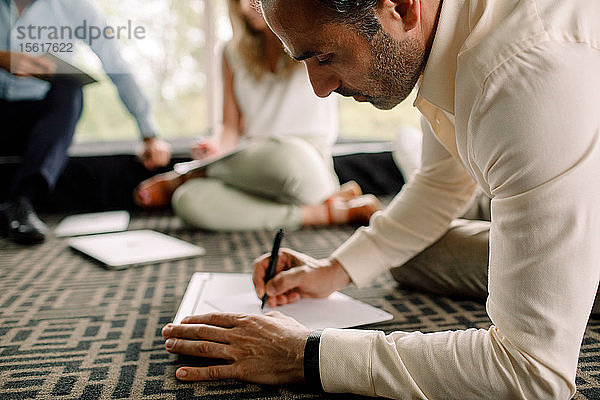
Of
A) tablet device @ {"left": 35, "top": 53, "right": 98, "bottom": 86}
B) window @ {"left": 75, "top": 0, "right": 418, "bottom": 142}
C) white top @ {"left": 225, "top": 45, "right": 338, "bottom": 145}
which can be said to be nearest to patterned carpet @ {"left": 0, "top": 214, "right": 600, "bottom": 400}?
tablet device @ {"left": 35, "top": 53, "right": 98, "bottom": 86}

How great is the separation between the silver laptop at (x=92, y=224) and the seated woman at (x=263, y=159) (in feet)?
0.41

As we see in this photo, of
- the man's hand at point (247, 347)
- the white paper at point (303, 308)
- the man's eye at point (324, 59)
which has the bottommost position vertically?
the white paper at point (303, 308)

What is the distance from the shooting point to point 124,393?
77cm

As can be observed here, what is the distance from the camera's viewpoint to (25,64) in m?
1.82

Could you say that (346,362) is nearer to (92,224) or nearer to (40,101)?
(92,224)

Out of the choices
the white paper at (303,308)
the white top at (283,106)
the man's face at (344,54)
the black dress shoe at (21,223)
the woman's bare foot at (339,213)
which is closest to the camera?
the man's face at (344,54)

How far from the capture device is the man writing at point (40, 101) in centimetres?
179

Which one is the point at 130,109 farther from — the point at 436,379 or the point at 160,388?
the point at 436,379

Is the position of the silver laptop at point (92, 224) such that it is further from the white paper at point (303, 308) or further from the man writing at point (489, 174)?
the man writing at point (489, 174)

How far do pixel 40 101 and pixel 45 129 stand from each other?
0.15 metres

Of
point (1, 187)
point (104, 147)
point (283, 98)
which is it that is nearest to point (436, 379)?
point (283, 98)

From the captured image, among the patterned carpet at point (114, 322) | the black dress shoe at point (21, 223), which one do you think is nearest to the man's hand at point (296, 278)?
the patterned carpet at point (114, 322)

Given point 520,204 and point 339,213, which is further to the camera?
point 339,213

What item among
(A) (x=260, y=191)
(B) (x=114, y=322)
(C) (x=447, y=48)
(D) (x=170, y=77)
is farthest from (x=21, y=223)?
(D) (x=170, y=77)
